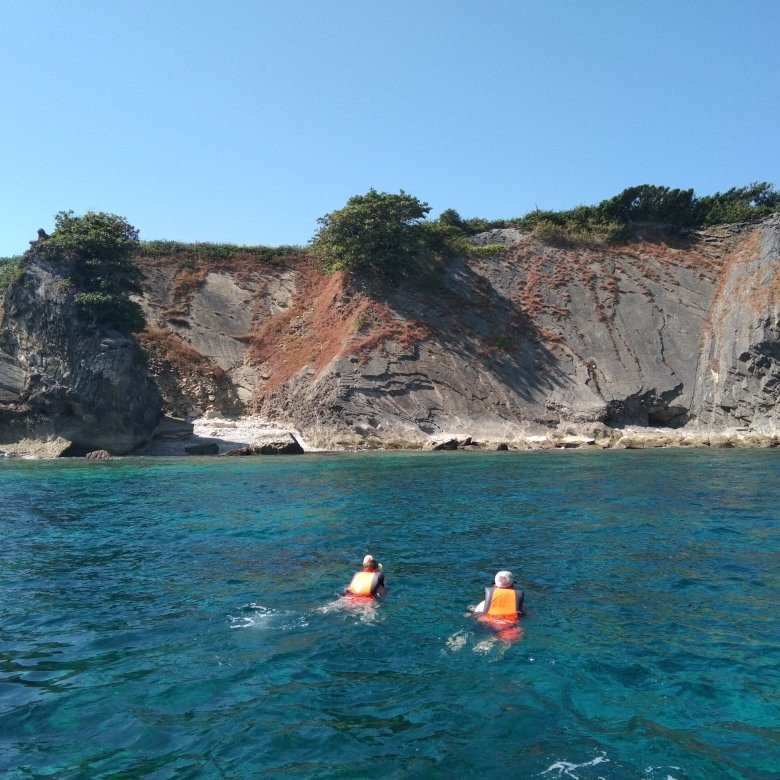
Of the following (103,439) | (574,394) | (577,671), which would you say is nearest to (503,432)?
(574,394)

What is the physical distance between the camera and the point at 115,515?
1841cm

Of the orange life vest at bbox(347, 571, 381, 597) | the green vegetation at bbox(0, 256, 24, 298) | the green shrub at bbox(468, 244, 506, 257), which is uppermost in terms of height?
the green shrub at bbox(468, 244, 506, 257)

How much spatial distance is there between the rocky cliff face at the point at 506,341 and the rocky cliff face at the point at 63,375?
25.7 feet

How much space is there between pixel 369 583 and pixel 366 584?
5 centimetres

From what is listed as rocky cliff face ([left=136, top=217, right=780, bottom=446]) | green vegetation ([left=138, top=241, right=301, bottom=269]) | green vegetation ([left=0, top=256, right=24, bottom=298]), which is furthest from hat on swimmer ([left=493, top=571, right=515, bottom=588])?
green vegetation ([left=138, top=241, right=301, bottom=269])

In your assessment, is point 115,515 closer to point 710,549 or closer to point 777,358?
point 710,549

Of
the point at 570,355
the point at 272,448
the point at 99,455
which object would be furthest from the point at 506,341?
the point at 99,455

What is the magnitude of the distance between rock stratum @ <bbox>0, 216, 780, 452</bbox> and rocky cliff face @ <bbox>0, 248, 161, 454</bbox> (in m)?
0.10

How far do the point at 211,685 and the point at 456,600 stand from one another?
4.46 metres

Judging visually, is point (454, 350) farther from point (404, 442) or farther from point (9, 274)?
point (9, 274)

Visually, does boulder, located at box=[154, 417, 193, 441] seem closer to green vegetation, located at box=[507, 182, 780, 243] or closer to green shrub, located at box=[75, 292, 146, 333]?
green shrub, located at box=[75, 292, 146, 333]

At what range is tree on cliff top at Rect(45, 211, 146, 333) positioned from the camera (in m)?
38.7

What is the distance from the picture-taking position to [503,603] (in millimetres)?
9609

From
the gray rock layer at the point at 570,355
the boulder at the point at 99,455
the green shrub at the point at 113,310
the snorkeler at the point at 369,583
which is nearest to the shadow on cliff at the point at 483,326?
the gray rock layer at the point at 570,355
